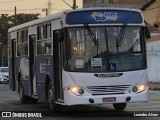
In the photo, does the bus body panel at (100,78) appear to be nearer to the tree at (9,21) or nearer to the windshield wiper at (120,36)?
the windshield wiper at (120,36)

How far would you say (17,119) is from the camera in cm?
1416

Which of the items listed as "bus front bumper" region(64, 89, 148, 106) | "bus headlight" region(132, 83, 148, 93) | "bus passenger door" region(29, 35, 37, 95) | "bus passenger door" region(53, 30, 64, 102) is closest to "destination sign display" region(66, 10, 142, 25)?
"bus passenger door" region(53, 30, 64, 102)

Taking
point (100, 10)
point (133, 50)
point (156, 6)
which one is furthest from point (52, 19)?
point (156, 6)

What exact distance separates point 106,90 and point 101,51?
43.6 inches

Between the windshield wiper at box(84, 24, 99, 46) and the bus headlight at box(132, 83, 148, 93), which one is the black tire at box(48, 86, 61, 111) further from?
the bus headlight at box(132, 83, 148, 93)

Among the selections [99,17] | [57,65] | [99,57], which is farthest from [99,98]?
[99,17]

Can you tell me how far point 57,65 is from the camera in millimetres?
15688

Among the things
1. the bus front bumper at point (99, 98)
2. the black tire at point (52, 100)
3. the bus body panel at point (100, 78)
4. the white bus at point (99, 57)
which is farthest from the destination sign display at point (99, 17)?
the black tire at point (52, 100)

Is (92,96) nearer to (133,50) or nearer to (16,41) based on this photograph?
(133,50)

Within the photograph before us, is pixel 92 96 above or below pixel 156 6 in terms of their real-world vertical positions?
below

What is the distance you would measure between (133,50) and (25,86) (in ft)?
21.0

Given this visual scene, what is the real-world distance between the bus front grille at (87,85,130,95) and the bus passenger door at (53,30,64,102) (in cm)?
114

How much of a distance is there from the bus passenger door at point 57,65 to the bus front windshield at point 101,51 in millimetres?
529

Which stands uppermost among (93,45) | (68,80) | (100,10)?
(100,10)
